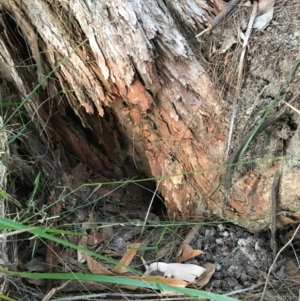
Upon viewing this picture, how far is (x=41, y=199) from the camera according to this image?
56.6 inches

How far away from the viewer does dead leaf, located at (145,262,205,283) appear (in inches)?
48.4

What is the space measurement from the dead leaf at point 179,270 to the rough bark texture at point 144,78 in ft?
0.61

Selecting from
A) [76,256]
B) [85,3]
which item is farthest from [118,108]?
[76,256]

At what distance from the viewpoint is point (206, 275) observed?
1236mm

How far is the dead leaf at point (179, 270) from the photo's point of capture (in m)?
1.23

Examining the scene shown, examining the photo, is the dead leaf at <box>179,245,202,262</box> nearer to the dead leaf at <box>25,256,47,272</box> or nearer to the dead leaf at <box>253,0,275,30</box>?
the dead leaf at <box>25,256,47,272</box>

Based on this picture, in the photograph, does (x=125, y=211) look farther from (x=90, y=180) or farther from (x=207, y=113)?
(x=207, y=113)

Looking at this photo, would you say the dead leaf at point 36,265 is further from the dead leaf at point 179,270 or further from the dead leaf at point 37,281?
the dead leaf at point 179,270

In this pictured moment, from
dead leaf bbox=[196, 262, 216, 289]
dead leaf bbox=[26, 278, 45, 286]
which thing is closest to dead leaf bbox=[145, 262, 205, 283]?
dead leaf bbox=[196, 262, 216, 289]

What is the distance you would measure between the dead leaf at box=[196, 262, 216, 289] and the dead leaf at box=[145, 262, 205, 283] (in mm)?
12

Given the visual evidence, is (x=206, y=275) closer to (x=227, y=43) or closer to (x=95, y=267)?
(x=95, y=267)

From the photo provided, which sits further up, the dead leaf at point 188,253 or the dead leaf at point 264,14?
the dead leaf at point 264,14

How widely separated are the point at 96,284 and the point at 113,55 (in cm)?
62

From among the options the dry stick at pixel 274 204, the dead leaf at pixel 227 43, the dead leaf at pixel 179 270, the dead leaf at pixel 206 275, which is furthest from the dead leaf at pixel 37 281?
the dead leaf at pixel 227 43
